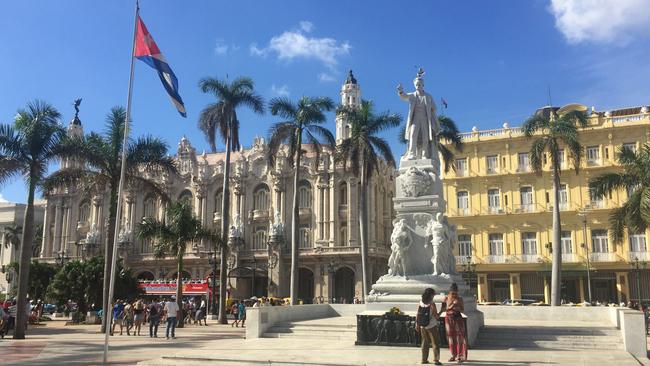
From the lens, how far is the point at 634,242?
1690 inches

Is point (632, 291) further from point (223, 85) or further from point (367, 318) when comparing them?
point (367, 318)

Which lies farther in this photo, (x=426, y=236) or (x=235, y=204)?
(x=235, y=204)

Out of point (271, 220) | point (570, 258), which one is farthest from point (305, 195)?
point (570, 258)

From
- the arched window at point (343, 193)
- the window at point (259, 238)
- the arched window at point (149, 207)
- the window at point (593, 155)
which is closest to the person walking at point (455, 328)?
the window at point (593, 155)

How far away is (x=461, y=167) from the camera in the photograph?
161 feet

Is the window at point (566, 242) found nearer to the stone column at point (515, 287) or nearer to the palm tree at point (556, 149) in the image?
the stone column at point (515, 287)

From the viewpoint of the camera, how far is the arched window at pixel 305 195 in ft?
188

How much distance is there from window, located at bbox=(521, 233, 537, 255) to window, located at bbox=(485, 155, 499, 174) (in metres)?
5.72

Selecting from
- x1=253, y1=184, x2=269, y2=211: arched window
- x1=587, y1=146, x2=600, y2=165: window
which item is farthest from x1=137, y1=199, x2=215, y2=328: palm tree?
x1=587, y1=146, x2=600, y2=165: window

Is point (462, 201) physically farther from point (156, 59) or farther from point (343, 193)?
point (156, 59)

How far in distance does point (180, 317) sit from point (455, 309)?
74.0ft

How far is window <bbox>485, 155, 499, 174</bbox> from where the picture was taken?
47875 mm

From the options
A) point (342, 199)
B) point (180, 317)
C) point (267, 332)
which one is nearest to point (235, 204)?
point (342, 199)

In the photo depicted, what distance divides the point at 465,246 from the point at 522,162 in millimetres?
8264
